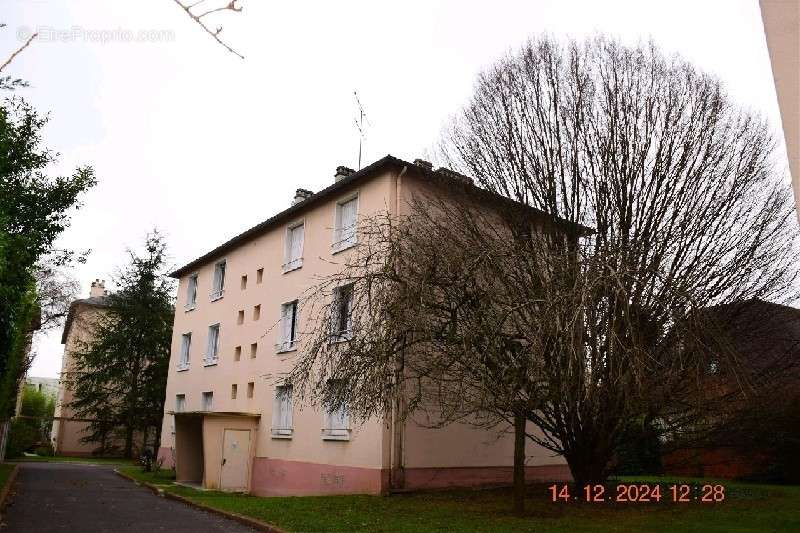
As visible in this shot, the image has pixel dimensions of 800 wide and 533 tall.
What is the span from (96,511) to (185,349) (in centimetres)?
1635

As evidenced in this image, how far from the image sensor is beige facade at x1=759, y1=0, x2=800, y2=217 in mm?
2191

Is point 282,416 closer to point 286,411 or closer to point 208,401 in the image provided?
point 286,411

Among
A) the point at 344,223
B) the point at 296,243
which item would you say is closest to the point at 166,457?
the point at 296,243

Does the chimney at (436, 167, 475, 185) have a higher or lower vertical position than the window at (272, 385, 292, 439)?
higher

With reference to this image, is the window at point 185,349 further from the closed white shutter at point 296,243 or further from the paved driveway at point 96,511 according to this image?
the closed white shutter at point 296,243

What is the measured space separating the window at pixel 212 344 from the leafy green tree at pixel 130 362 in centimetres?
1307

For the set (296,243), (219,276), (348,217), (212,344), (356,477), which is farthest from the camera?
(219,276)

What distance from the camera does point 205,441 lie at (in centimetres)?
2112

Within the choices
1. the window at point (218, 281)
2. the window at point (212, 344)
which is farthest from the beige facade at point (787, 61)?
the window at point (218, 281)

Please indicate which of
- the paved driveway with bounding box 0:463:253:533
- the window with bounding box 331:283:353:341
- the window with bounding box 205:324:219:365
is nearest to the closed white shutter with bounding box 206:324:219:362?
the window with bounding box 205:324:219:365

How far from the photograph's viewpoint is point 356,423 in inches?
698

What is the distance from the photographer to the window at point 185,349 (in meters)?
30.0

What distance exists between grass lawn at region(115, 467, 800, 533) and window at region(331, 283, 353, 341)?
3.70m

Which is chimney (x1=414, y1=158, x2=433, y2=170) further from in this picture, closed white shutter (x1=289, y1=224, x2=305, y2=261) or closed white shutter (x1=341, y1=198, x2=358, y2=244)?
closed white shutter (x1=289, y1=224, x2=305, y2=261)
